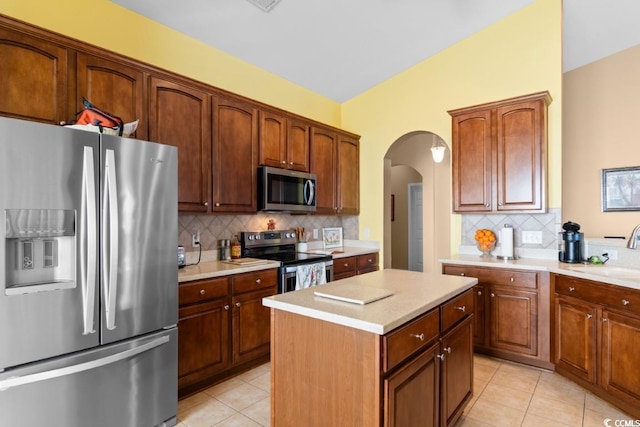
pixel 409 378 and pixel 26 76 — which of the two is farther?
pixel 26 76

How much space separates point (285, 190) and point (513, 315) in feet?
8.03

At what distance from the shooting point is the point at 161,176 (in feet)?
7.00

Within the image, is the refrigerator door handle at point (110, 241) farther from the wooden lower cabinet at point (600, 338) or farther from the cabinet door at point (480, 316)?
the wooden lower cabinet at point (600, 338)

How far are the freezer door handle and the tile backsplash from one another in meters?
1.13

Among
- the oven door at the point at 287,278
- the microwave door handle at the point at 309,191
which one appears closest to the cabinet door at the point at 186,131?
the oven door at the point at 287,278

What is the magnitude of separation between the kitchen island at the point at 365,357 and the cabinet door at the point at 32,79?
1.74 metres

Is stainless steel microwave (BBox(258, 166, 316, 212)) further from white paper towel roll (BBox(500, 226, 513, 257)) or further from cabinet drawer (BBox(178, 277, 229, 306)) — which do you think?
white paper towel roll (BBox(500, 226, 513, 257))

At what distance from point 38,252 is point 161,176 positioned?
0.73 meters

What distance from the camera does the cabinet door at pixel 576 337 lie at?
2.50 m

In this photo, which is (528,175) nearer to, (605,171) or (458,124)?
(458,124)

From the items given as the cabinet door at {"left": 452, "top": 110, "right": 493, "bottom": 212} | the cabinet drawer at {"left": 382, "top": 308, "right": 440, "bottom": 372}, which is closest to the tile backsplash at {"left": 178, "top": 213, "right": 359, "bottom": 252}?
the cabinet door at {"left": 452, "top": 110, "right": 493, "bottom": 212}

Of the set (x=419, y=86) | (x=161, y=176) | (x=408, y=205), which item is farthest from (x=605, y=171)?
(x=161, y=176)

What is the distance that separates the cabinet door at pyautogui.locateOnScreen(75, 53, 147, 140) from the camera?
2.19 metres

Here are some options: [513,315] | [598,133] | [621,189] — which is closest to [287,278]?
[513,315]
